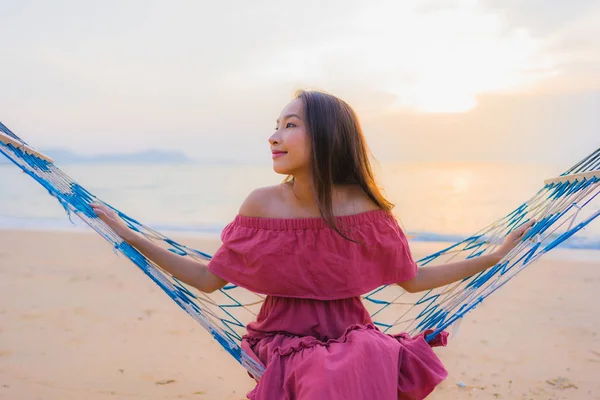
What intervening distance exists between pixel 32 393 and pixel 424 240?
20.2 feet

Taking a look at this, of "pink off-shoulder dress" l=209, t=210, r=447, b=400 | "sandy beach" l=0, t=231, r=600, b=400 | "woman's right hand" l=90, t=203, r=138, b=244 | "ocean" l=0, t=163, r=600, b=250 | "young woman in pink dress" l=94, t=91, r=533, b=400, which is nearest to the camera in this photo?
"pink off-shoulder dress" l=209, t=210, r=447, b=400

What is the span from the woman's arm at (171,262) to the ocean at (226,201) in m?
5.47

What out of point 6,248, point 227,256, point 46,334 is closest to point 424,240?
point 6,248

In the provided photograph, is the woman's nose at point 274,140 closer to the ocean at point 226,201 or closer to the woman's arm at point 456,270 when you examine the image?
the woman's arm at point 456,270

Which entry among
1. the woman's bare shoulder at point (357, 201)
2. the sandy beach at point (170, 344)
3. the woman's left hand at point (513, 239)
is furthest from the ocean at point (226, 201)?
the woman's bare shoulder at point (357, 201)

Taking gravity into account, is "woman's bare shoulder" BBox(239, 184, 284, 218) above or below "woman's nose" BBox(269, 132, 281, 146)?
below

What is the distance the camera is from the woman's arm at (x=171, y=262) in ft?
5.89

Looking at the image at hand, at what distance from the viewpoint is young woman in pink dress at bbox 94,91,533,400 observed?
171 cm

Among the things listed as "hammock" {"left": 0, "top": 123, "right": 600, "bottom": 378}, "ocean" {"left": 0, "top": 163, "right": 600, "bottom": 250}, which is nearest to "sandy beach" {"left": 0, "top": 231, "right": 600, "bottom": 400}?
"hammock" {"left": 0, "top": 123, "right": 600, "bottom": 378}

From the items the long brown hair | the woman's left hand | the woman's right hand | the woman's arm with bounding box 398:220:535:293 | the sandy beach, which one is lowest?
the sandy beach

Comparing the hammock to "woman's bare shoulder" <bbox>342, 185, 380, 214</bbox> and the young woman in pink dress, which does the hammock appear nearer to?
the young woman in pink dress

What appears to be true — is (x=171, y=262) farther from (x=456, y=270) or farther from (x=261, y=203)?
(x=456, y=270)


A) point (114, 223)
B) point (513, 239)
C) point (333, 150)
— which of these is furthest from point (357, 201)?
point (114, 223)

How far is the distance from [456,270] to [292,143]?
0.64 meters
